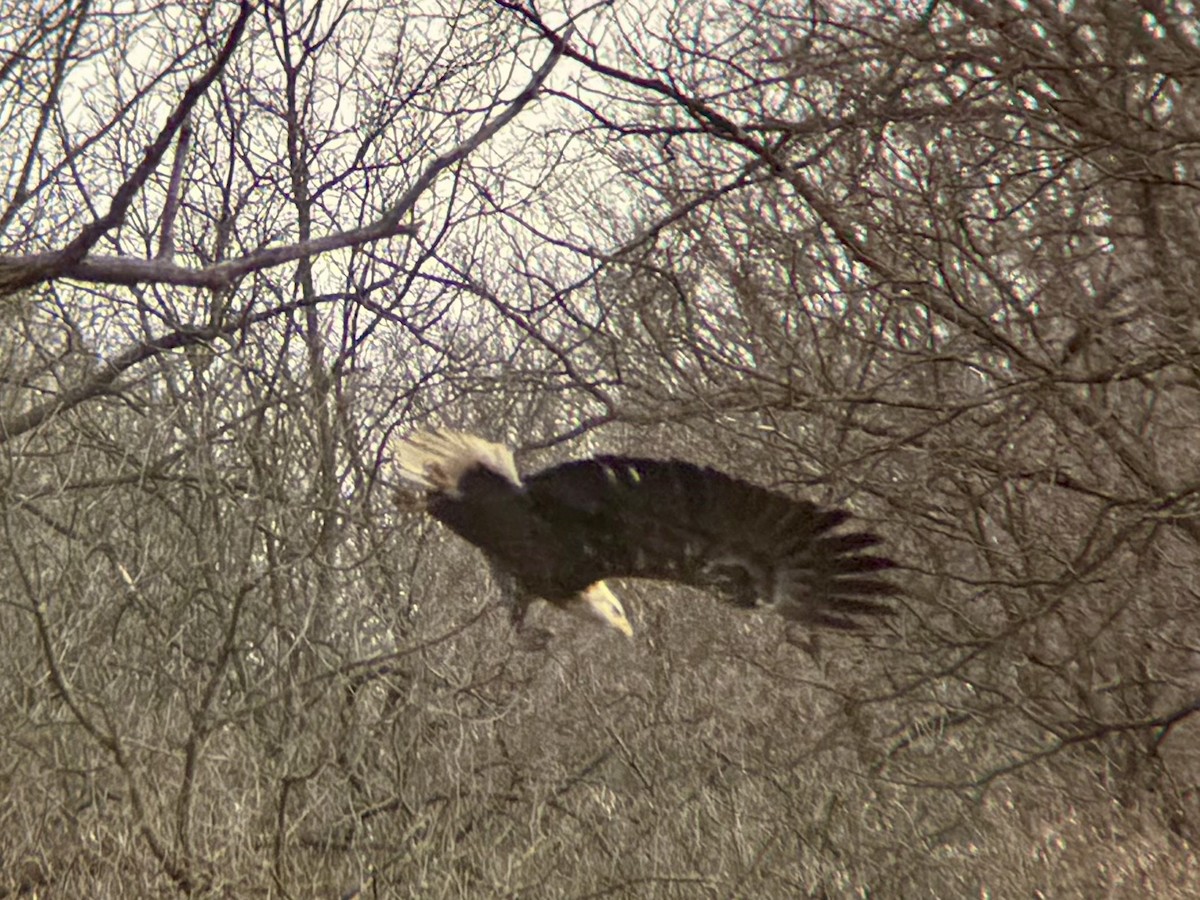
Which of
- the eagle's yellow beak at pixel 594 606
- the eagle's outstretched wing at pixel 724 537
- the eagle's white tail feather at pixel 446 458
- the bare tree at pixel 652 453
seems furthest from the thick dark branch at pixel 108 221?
the eagle's yellow beak at pixel 594 606

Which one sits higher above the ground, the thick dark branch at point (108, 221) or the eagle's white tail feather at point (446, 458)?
the thick dark branch at point (108, 221)

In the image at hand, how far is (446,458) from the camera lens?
633cm

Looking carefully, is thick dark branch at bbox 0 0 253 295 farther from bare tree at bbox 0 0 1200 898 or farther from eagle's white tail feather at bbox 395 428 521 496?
eagle's white tail feather at bbox 395 428 521 496

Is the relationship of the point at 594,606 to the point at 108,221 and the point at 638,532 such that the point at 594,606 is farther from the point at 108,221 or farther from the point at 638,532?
the point at 108,221

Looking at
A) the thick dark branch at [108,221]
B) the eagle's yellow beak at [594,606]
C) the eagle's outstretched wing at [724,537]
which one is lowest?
the eagle's yellow beak at [594,606]

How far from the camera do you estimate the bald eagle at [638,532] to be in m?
5.62

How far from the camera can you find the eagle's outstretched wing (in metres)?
5.57

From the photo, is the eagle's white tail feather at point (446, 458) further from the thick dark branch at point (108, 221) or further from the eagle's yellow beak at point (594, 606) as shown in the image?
the thick dark branch at point (108, 221)

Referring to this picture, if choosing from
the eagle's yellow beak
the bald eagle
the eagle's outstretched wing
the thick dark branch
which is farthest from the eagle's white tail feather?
the thick dark branch

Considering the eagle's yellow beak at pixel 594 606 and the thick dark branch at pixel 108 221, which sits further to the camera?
the eagle's yellow beak at pixel 594 606

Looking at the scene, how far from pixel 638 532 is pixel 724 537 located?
15.9 inches

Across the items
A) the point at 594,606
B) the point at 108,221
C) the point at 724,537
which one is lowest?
the point at 594,606

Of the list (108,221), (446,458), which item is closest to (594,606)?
(446,458)

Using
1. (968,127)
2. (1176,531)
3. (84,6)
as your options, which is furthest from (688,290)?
(84,6)
